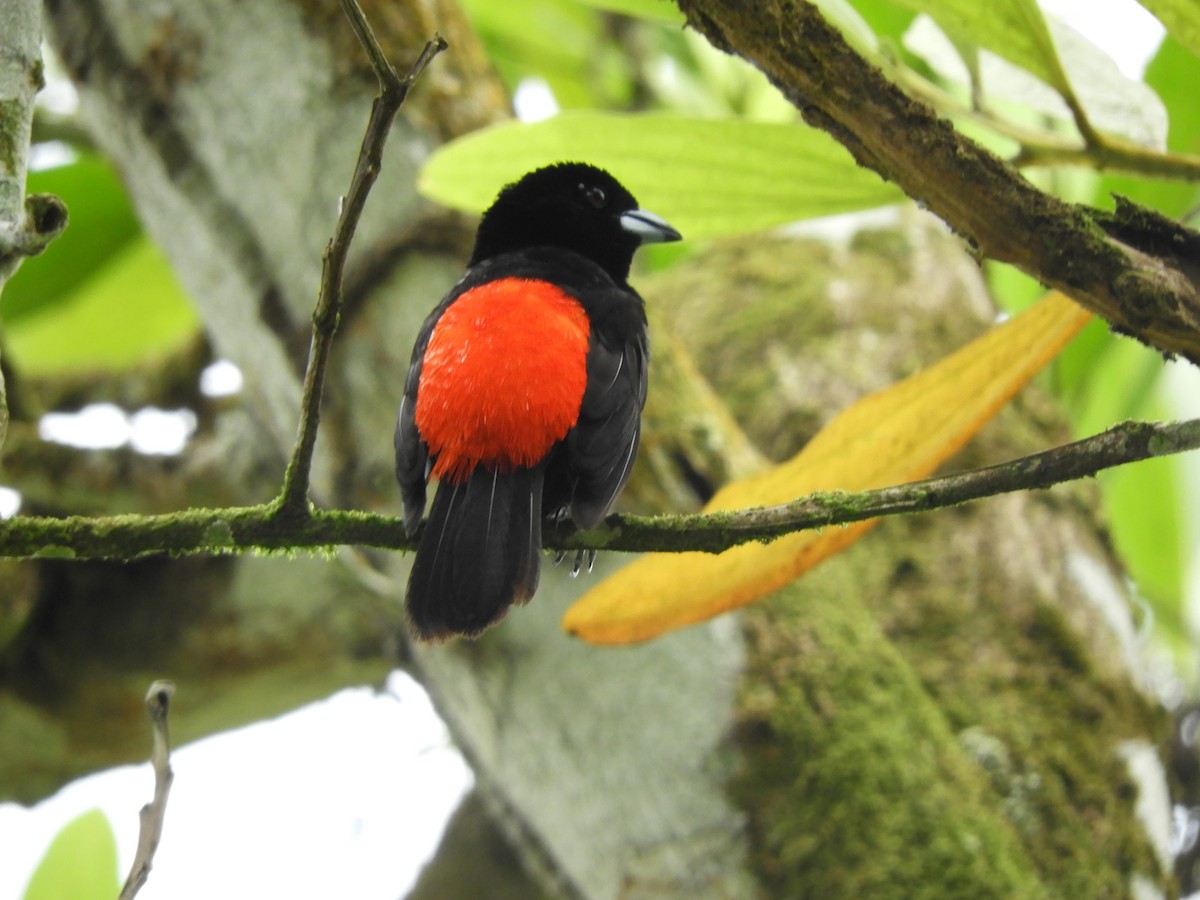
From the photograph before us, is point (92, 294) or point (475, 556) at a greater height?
point (92, 294)

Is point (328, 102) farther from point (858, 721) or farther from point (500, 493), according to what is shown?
point (858, 721)

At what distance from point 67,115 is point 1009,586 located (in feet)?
12.7

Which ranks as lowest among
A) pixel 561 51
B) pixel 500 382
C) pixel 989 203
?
pixel 989 203

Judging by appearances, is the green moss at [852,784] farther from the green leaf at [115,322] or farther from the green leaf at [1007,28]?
the green leaf at [115,322]

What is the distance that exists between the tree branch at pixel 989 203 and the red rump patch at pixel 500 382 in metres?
0.75

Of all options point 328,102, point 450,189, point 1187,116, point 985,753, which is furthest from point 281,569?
point 1187,116

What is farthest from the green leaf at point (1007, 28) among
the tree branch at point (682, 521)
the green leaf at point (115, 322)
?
the green leaf at point (115, 322)

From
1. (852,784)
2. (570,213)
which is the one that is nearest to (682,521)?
(852,784)

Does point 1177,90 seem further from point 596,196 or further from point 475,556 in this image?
point 475,556

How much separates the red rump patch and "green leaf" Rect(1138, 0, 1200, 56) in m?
1.10

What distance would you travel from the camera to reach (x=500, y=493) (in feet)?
7.06

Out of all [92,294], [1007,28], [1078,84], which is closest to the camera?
[1007,28]

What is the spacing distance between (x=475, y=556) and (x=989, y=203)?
919mm

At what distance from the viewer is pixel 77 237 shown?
4.54 meters
